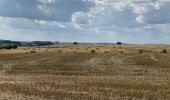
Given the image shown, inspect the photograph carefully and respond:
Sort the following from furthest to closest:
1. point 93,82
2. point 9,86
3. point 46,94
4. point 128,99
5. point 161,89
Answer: point 93,82, point 9,86, point 161,89, point 46,94, point 128,99

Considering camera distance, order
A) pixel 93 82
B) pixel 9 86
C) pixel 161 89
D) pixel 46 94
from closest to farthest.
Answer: pixel 46 94 → pixel 161 89 → pixel 9 86 → pixel 93 82

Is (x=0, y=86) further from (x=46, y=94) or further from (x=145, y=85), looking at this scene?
(x=145, y=85)

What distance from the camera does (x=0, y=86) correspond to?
85.0 ft

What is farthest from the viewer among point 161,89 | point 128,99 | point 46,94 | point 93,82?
point 93,82

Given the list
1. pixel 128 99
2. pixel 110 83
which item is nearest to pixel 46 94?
A: pixel 128 99

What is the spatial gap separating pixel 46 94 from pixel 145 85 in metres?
6.72

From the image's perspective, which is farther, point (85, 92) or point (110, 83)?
point (110, 83)

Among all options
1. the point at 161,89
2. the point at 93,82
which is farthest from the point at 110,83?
the point at 161,89

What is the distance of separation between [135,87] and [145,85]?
117cm

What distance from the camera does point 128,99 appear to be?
66.0 feet

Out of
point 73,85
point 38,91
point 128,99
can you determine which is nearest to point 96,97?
point 128,99

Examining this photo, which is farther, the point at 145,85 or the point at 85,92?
the point at 145,85

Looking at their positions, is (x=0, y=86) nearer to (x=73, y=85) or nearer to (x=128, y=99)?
(x=73, y=85)

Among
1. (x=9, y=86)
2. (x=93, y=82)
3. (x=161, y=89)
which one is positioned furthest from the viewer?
(x=93, y=82)
